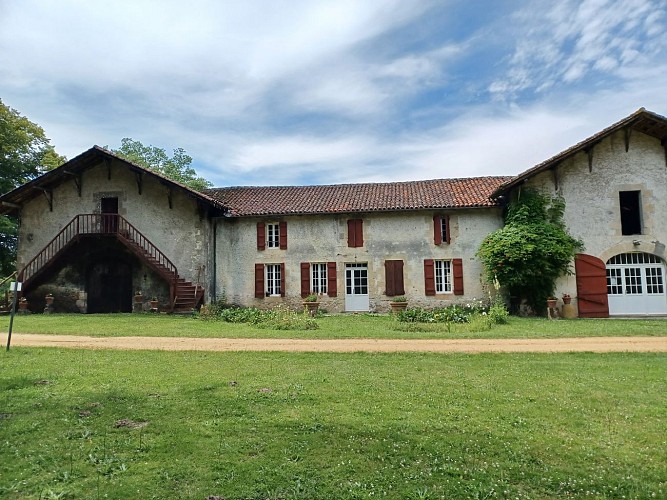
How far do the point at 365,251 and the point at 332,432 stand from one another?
15371 millimetres

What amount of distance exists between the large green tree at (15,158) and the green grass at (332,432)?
75.4ft

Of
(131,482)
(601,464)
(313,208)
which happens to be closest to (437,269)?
(313,208)

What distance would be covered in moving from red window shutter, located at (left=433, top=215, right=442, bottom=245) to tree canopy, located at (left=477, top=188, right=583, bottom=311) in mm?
1986

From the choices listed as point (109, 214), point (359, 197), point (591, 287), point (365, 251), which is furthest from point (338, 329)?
point (109, 214)

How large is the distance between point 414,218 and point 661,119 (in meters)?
9.75

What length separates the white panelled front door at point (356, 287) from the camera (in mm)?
19859

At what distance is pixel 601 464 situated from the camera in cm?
406

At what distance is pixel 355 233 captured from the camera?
20.0 metres

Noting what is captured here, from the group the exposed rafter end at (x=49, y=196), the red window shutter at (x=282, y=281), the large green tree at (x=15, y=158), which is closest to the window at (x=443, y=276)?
the red window shutter at (x=282, y=281)

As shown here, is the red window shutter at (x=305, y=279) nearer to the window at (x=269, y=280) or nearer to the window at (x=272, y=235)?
Result: the window at (x=269, y=280)

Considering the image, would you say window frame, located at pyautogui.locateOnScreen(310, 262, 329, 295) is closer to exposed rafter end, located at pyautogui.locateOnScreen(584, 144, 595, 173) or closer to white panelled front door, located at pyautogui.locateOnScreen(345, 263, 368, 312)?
white panelled front door, located at pyautogui.locateOnScreen(345, 263, 368, 312)

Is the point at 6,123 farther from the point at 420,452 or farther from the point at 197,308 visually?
the point at 420,452

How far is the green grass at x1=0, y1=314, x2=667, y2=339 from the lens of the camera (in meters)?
12.3

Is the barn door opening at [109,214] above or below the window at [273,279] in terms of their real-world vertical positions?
above
